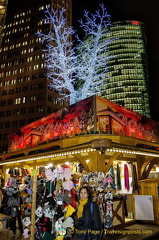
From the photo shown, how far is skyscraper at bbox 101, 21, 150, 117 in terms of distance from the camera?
242 feet

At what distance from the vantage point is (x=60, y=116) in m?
12.5

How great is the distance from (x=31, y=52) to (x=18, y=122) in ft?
59.8

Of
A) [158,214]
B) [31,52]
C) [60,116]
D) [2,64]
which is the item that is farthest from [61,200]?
[2,64]

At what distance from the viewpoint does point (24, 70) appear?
48.9 m

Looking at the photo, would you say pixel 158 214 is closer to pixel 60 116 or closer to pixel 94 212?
pixel 94 212

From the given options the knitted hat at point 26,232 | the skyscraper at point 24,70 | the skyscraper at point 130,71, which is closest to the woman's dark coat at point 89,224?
the knitted hat at point 26,232

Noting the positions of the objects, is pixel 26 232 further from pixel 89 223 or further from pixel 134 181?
pixel 134 181

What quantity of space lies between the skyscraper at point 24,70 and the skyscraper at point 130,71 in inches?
1054

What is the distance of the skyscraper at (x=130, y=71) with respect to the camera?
7369 cm

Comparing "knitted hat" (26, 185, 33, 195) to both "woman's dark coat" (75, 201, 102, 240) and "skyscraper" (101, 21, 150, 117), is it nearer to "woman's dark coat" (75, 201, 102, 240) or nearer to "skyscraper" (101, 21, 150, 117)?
"woman's dark coat" (75, 201, 102, 240)

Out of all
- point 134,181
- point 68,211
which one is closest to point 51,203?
point 68,211

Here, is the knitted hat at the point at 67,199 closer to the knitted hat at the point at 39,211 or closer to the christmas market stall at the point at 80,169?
the christmas market stall at the point at 80,169

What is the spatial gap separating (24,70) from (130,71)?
136 ft

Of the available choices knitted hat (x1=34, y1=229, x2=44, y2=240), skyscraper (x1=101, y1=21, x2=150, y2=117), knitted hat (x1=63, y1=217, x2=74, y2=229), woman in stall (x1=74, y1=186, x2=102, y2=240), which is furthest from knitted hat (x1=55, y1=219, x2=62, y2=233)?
skyscraper (x1=101, y1=21, x2=150, y2=117)
